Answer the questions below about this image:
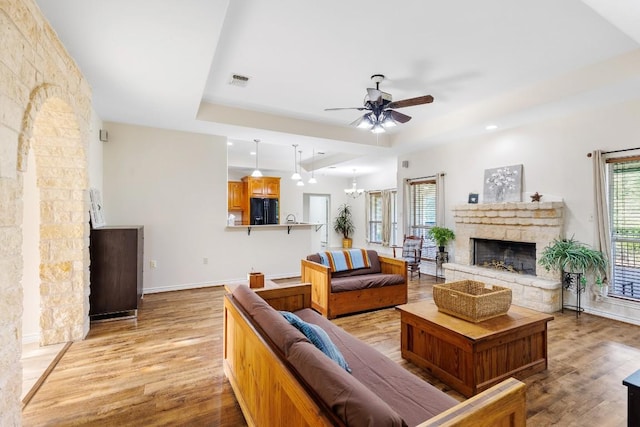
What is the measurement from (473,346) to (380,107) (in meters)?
2.65

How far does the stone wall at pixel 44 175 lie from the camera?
1704mm

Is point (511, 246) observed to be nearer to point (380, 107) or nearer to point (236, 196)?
point (380, 107)

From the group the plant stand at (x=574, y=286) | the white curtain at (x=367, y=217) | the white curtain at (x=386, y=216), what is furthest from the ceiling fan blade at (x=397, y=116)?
the white curtain at (x=367, y=217)

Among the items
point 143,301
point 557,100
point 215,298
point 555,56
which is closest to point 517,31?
point 555,56

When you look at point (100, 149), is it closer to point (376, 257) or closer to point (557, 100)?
point (376, 257)

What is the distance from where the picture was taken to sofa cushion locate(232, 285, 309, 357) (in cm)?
145

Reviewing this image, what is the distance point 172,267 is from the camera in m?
5.11

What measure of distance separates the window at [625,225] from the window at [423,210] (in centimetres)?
277

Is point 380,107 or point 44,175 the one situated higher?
point 380,107

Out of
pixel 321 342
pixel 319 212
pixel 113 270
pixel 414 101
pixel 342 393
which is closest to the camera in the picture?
pixel 342 393

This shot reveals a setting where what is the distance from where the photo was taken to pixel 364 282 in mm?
4062

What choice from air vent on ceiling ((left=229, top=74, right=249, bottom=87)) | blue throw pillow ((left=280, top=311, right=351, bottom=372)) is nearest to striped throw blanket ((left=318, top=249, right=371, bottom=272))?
air vent on ceiling ((left=229, top=74, right=249, bottom=87))

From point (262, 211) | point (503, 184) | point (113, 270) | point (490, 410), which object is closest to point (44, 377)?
point (113, 270)

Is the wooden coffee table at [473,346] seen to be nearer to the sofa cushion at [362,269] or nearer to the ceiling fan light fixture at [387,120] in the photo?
the sofa cushion at [362,269]
